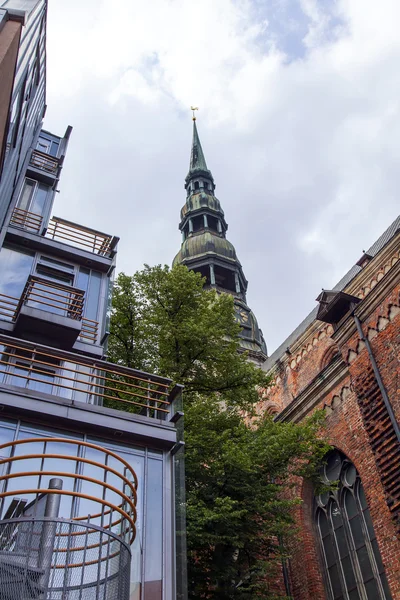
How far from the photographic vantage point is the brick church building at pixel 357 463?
1303 cm

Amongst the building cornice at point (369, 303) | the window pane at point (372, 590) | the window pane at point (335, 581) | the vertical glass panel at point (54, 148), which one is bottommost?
the window pane at point (372, 590)

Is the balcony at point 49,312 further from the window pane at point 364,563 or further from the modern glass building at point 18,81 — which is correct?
the window pane at point 364,563

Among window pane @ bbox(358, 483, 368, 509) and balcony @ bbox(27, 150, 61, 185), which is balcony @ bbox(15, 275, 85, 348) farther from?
window pane @ bbox(358, 483, 368, 509)

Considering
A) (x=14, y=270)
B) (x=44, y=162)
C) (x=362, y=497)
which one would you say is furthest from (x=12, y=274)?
(x=362, y=497)

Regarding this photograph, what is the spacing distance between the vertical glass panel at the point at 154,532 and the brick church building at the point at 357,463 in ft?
21.2

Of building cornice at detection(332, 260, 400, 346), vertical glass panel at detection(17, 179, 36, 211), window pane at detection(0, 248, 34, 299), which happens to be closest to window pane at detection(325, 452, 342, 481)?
building cornice at detection(332, 260, 400, 346)

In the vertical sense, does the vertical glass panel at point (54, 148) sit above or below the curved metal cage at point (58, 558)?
above

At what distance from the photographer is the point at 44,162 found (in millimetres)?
16156

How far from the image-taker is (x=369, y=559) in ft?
46.2

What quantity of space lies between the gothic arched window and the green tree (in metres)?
2.67

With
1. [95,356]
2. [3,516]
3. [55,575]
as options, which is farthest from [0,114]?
[55,575]

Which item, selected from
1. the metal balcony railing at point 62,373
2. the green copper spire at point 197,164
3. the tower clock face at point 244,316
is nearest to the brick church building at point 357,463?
the metal balcony railing at point 62,373

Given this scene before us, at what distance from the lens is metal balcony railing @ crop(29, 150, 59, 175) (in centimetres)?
1580

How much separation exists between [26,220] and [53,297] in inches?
106
